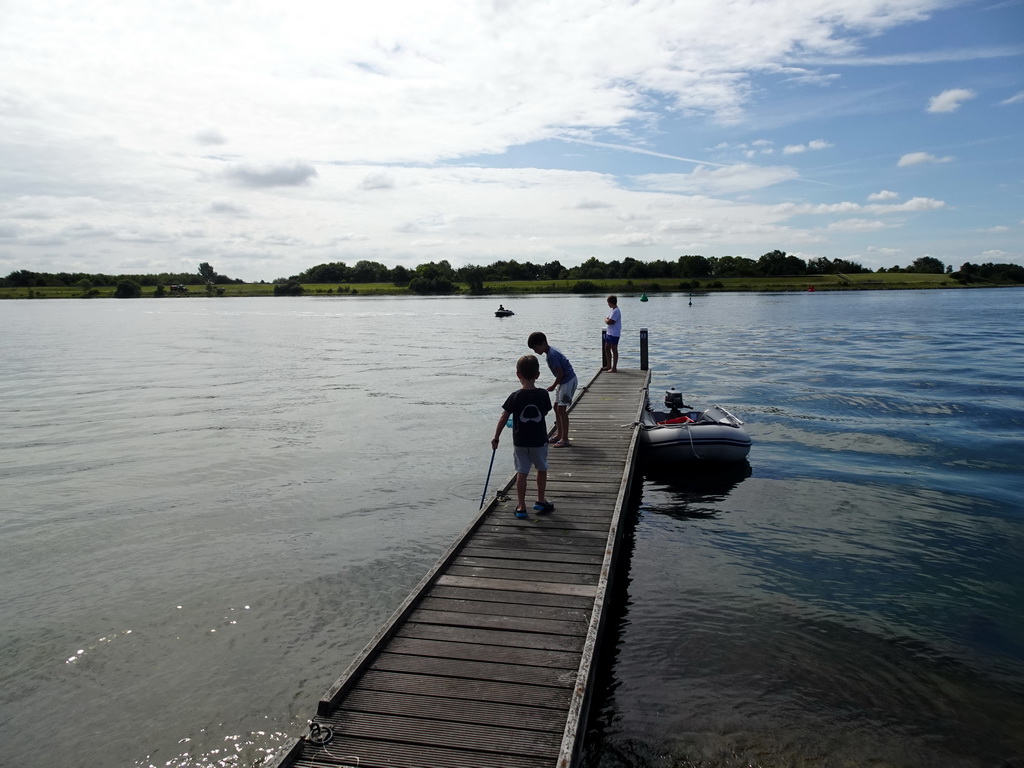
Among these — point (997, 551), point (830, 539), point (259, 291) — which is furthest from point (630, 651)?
point (259, 291)

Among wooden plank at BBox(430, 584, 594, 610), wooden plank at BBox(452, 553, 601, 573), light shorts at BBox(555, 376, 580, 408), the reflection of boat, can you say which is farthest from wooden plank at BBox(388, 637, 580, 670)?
the reflection of boat

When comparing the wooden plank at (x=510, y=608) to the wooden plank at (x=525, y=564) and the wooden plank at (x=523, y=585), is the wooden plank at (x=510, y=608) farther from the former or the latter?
the wooden plank at (x=525, y=564)

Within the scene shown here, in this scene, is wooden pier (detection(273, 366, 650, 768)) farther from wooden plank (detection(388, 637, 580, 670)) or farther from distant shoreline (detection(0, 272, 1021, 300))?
distant shoreline (detection(0, 272, 1021, 300))

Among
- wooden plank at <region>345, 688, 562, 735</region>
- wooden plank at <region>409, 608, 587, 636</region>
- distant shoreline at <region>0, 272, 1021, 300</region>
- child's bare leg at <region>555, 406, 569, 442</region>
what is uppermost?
distant shoreline at <region>0, 272, 1021, 300</region>

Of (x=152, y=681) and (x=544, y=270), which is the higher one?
(x=544, y=270)

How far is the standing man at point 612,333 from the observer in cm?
1880

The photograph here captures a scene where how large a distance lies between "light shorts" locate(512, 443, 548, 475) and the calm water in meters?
2.09

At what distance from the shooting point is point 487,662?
5.67 m

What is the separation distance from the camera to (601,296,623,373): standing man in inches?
740

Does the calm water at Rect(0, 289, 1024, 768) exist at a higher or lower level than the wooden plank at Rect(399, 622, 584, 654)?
lower

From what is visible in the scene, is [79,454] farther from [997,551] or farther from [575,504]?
[997,551]

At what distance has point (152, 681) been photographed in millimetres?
6910

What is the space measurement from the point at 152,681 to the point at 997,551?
440 inches

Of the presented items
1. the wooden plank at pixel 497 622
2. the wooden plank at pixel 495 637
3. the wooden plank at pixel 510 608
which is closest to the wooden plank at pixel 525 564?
the wooden plank at pixel 510 608
